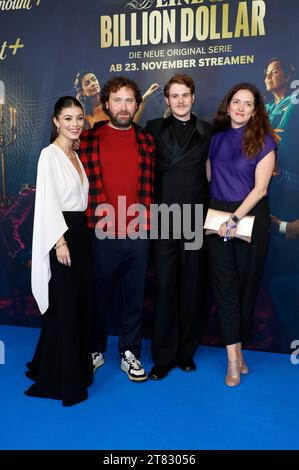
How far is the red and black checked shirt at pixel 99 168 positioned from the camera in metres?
2.56

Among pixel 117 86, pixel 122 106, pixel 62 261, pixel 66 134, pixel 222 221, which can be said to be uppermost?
pixel 117 86

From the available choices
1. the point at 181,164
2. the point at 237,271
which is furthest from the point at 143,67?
the point at 237,271

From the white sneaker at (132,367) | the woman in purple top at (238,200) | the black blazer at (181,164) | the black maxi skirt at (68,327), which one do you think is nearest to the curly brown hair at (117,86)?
the black blazer at (181,164)

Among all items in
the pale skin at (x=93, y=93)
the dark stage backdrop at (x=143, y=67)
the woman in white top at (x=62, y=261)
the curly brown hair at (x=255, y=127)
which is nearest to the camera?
the woman in white top at (x=62, y=261)

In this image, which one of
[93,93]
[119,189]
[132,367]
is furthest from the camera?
[93,93]

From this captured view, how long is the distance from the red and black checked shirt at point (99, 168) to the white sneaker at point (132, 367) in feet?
2.68

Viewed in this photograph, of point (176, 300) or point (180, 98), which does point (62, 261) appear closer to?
point (176, 300)

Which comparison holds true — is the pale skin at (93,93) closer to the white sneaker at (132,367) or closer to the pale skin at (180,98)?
the pale skin at (180,98)

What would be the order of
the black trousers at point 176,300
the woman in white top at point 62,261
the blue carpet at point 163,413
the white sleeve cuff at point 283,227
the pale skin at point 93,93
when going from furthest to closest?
1. the pale skin at point 93,93
2. the white sleeve cuff at point 283,227
3. the black trousers at point 176,300
4. the woman in white top at point 62,261
5. the blue carpet at point 163,413

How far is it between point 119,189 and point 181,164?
389 millimetres

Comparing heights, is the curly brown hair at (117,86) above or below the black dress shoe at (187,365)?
above

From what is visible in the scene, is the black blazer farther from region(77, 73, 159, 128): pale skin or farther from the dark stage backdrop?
region(77, 73, 159, 128): pale skin

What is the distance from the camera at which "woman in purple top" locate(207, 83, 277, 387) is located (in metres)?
2.52

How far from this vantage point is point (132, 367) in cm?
274
